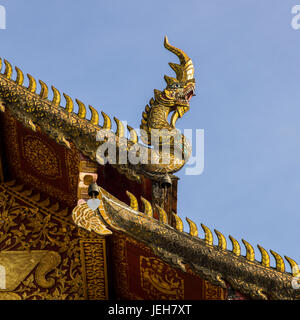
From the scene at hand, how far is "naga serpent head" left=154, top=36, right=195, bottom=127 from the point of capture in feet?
19.8

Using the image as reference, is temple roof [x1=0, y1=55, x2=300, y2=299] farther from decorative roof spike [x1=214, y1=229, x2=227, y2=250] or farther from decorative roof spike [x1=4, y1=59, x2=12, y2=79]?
decorative roof spike [x1=4, y1=59, x2=12, y2=79]

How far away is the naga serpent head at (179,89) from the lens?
19.8ft

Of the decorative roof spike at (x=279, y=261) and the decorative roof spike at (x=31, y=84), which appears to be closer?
A: the decorative roof spike at (x=279, y=261)

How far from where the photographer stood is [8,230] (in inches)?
246

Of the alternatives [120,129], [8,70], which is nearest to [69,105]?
[120,129]

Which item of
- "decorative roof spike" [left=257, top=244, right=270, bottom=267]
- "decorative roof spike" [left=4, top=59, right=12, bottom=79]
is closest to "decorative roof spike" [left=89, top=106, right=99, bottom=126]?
"decorative roof spike" [left=4, top=59, right=12, bottom=79]

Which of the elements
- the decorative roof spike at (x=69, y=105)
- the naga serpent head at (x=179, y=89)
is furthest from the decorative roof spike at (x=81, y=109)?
the naga serpent head at (x=179, y=89)

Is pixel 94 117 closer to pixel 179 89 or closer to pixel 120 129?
pixel 120 129

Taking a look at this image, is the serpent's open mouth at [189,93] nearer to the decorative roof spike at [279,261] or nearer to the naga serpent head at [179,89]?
the naga serpent head at [179,89]

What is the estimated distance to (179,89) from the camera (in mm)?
6113
